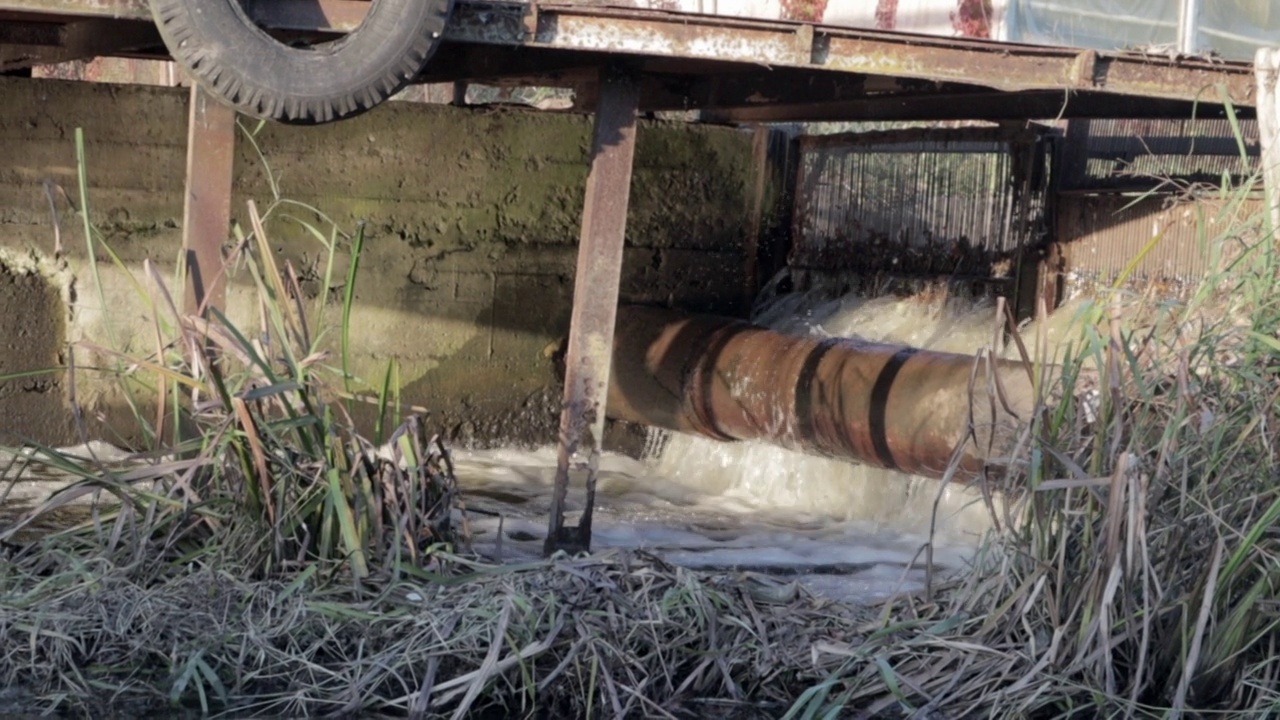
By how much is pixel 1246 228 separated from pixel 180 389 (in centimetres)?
356

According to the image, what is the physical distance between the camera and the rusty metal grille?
9.12 metres

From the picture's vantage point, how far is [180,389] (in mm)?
5344

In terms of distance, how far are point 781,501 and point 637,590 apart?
3.99 meters

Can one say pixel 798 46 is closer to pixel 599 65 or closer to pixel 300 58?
pixel 599 65

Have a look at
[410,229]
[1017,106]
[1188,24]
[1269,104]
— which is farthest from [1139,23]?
[1269,104]

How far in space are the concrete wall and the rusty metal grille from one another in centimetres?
53

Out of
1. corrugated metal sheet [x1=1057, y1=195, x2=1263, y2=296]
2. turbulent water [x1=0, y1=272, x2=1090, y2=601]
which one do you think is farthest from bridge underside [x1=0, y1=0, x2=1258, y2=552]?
turbulent water [x1=0, y1=272, x2=1090, y2=601]

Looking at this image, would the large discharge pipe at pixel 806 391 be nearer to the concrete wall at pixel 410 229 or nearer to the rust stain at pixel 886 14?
the concrete wall at pixel 410 229

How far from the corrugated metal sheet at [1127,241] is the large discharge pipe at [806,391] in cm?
154

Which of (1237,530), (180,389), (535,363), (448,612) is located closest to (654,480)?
(535,363)

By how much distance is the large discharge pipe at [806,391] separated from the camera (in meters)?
6.82

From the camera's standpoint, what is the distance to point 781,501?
8.55 meters

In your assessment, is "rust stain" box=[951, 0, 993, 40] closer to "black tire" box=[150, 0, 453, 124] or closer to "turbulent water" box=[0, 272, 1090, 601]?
"turbulent water" box=[0, 272, 1090, 601]

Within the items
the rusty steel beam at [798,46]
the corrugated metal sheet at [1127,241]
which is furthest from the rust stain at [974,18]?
the rusty steel beam at [798,46]
